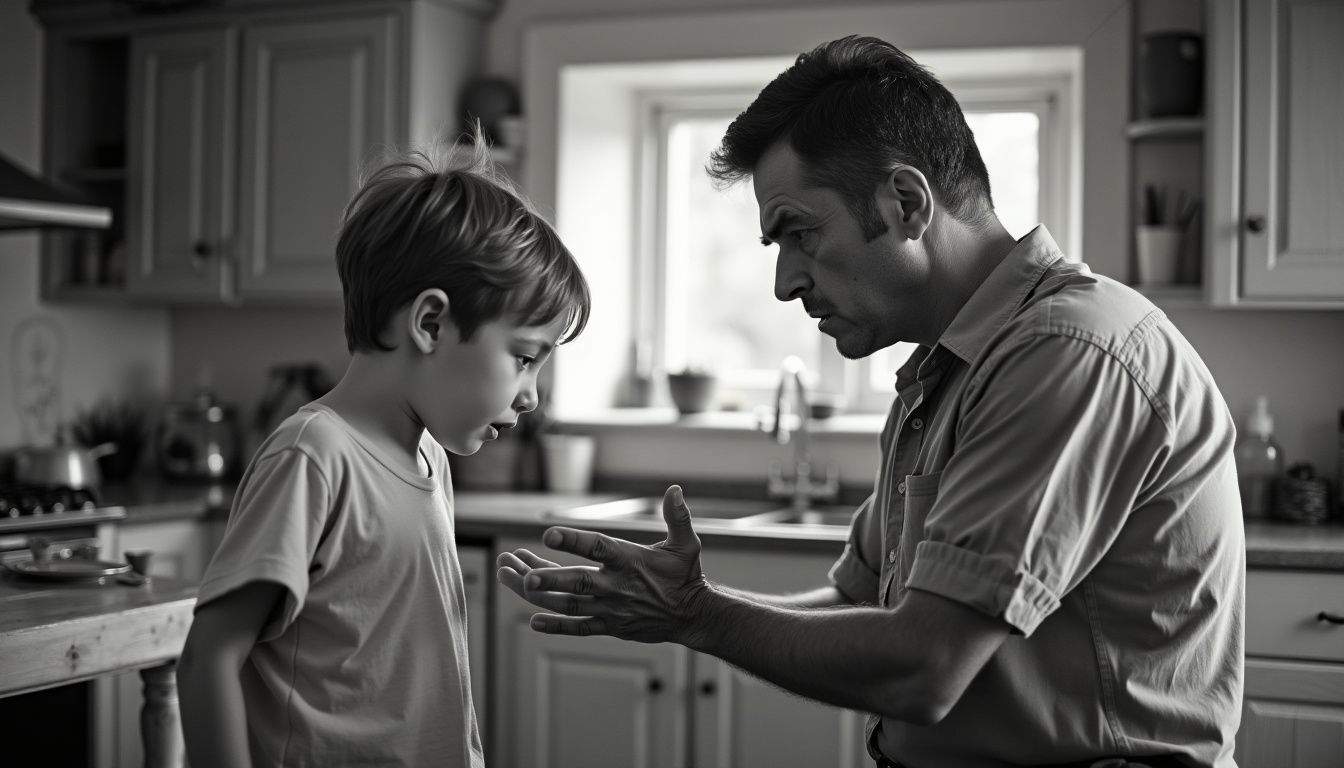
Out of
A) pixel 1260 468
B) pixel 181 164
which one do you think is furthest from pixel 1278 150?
pixel 181 164

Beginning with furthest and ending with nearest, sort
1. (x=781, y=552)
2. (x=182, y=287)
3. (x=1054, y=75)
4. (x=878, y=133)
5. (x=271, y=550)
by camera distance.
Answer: (x=182, y=287)
(x=1054, y=75)
(x=781, y=552)
(x=878, y=133)
(x=271, y=550)

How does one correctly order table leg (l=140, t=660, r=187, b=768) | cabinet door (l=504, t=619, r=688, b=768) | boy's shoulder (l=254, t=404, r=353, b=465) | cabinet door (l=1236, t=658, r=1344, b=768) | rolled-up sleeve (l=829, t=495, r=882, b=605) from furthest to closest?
cabinet door (l=504, t=619, r=688, b=768)
cabinet door (l=1236, t=658, r=1344, b=768)
table leg (l=140, t=660, r=187, b=768)
rolled-up sleeve (l=829, t=495, r=882, b=605)
boy's shoulder (l=254, t=404, r=353, b=465)

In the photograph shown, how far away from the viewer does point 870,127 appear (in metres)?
1.49

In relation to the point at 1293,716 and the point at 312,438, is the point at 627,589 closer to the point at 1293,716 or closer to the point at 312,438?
the point at 312,438

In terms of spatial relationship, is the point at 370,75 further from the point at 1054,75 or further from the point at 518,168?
the point at 1054,75

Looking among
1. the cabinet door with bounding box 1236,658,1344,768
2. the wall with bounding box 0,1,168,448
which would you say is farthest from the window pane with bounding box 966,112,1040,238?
the wall with bounding box 0,1,168,448

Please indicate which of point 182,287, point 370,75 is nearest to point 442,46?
point 370,75

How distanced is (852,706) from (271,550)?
570 mm

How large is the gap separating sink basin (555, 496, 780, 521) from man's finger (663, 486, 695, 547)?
66.9 inches

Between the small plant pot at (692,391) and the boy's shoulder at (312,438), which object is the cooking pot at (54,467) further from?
the boy's shoulder at (312,438)

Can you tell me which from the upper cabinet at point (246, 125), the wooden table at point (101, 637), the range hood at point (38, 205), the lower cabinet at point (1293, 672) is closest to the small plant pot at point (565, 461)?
the upper cabinet at point (246, 125)

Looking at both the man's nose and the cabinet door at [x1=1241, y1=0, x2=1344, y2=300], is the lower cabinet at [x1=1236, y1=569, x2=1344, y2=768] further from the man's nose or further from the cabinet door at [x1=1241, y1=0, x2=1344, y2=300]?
the man's nose

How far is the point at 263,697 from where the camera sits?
1293 mm

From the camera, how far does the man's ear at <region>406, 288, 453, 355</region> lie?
4.49ft
